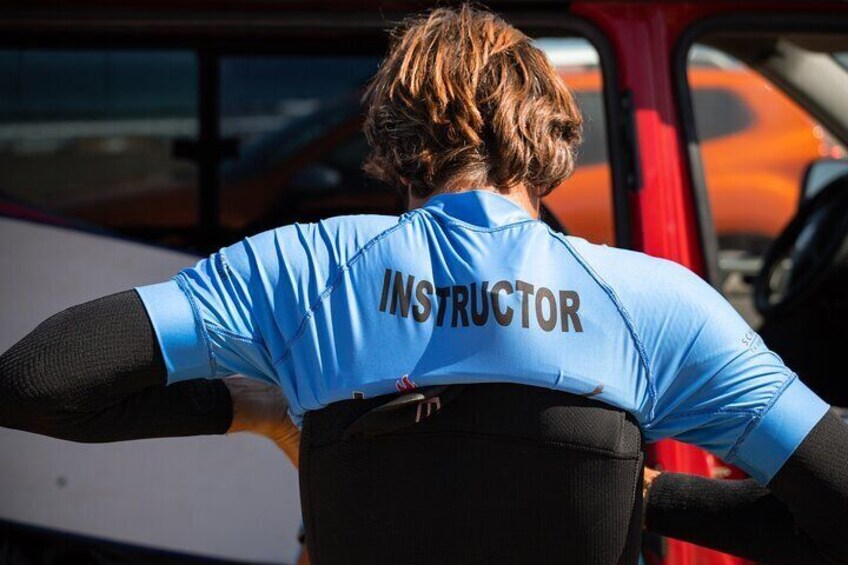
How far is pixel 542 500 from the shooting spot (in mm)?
1235

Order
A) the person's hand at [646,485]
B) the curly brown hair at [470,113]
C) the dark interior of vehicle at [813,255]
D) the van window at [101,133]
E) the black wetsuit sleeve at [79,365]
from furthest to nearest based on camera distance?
the dark interior of vehicle at [813,255]
the van window at [101,133]
the person's hand at [646,485]
the curly brown hair at [470,113]
the black wetsuit sleeve at [79,365]

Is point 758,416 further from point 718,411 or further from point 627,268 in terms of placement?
point 627,268

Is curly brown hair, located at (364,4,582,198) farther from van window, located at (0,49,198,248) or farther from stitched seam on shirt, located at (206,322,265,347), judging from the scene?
van window, located at (0,49,198,248)

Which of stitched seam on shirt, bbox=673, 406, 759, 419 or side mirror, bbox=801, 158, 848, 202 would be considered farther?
side mirror, bbox=801, 158, 848, 202

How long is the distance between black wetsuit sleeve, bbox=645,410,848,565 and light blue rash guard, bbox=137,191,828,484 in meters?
0.03

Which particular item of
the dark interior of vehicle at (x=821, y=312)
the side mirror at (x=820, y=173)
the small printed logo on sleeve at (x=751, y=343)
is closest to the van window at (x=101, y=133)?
the small printed logo on sleeve at (x=751, y=343)

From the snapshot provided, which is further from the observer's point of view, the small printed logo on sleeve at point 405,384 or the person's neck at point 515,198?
the person's neck at point 515,198

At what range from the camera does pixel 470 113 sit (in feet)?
4.27

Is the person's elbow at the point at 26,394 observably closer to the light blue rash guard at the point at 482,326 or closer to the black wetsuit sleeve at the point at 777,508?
the light blue rash guard at the point at 482,326

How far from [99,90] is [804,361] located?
6.61 feet

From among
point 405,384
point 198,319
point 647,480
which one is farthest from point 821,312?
point 198,319

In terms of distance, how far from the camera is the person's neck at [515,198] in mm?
1331

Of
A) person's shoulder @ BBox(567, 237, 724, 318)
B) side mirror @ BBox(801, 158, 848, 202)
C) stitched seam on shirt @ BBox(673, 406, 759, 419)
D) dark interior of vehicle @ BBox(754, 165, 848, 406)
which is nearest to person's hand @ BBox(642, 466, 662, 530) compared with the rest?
stitched seam on shirt @ BBox(673, 406, 759, 419)

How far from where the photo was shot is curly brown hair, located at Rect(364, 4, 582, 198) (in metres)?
1.31
